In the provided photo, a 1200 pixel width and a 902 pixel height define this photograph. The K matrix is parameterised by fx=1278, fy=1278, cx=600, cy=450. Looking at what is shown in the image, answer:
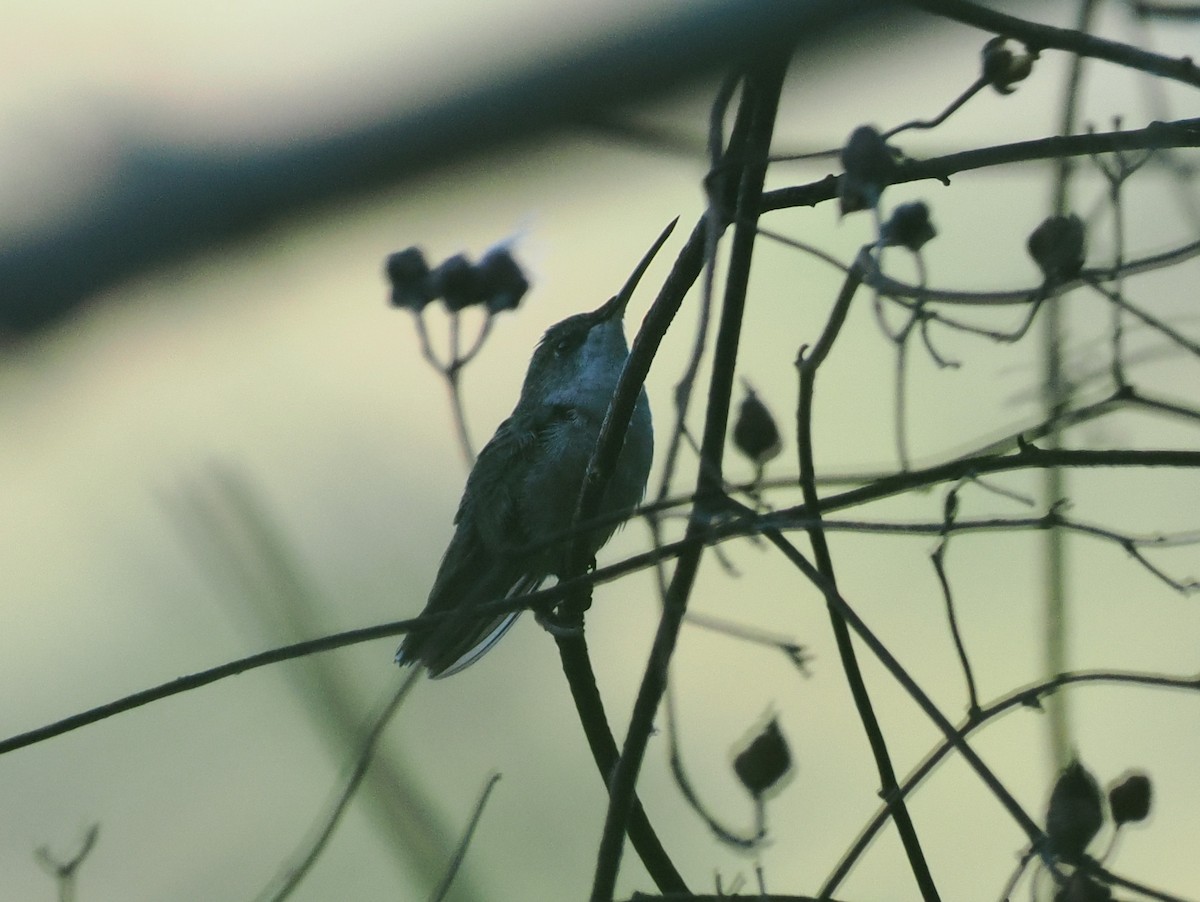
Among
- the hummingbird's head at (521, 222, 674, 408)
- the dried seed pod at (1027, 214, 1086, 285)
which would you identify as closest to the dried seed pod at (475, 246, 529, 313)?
the dried seed pod at (1027, 214, 1086, 285)

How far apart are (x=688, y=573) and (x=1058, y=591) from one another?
82cm

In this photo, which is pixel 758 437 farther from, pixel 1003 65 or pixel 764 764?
pixel 1003 65

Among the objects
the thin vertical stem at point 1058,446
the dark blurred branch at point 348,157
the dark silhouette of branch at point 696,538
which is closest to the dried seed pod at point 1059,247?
the thin vertical stem at point 1058,446

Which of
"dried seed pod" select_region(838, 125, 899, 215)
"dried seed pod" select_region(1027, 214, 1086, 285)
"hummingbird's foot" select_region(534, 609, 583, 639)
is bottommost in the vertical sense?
"hummingbird's foot" select_region(534, 609, 583, 639)

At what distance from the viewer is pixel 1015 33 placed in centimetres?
190

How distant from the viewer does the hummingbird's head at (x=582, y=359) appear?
12.6ft

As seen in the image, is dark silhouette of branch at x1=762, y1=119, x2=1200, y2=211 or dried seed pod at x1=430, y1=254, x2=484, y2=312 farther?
dried seed pod at x1=430, y1=254, x2=484, y2=312

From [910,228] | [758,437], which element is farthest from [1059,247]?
[758,437]

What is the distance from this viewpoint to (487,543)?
3.41 m

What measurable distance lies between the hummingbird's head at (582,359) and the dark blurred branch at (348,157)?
2802 millimetres

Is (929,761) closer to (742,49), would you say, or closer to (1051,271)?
(1051,271)

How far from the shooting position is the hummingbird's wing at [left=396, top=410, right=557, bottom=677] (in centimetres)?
315

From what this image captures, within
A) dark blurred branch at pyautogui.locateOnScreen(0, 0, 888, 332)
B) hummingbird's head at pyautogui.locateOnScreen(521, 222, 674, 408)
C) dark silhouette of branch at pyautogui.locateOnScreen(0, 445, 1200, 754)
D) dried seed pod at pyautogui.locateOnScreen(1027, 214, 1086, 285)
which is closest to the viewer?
dark blurred branch at pyautogui.locateOnScreen(0, 0, 888, 332)

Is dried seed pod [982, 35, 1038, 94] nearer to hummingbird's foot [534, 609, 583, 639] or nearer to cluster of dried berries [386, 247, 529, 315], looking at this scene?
cluster of dried berries [386, 247, 529, 315]
